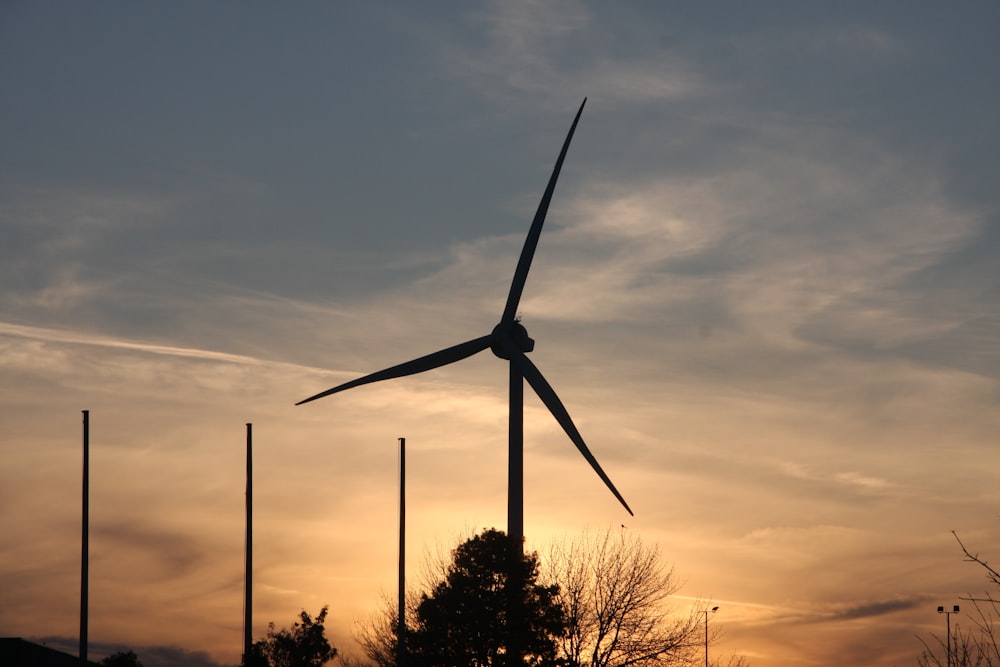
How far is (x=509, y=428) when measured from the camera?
51.1 meters

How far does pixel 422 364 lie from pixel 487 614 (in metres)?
10.6

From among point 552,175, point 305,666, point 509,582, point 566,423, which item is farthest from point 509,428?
point 305,666

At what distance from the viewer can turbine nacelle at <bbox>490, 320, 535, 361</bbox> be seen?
52812mm

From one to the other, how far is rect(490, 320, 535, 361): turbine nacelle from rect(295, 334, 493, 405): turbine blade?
118 cm

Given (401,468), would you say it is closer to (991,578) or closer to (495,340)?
(495,340)

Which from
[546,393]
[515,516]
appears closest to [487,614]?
[515,516]

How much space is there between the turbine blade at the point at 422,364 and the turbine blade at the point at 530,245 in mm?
1826

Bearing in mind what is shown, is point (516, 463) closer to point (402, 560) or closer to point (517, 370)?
point (517, 370)

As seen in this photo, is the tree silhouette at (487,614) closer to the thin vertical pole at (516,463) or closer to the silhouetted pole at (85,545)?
the thin vertical pole at (516,463)

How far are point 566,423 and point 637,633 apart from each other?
15.4 metres

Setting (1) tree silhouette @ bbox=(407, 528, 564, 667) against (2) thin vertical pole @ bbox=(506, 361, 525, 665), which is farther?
(1) tree silhouette @ bbox=(407, 528, 564, 667)

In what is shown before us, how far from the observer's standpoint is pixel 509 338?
52969 millimetres

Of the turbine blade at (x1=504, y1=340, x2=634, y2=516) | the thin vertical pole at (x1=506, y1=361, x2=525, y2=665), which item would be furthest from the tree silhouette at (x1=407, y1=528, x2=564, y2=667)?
the turbine blade at (x1=504, y1=340, x2=634, y2=516)

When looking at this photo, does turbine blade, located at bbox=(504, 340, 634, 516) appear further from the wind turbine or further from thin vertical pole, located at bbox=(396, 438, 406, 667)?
thin vertical pole, located at bbox=(396, 438, 406, 667)
